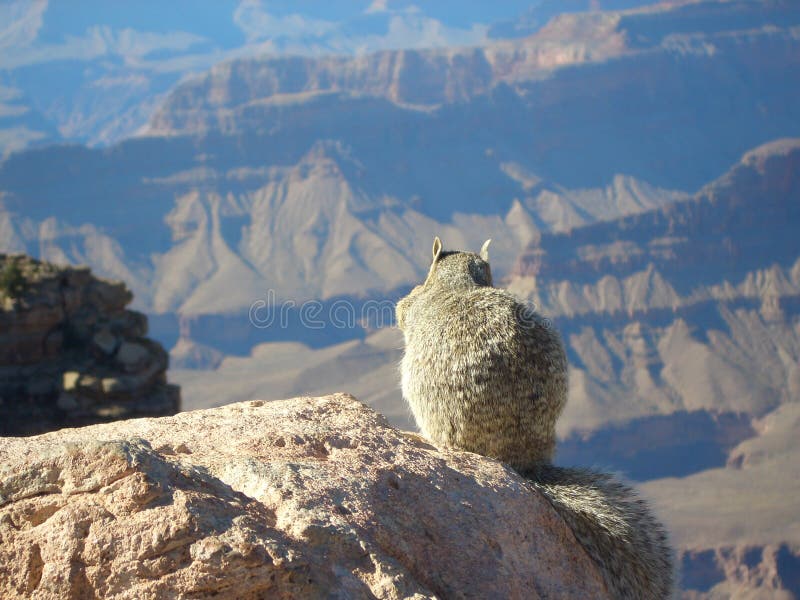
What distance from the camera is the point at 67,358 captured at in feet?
127

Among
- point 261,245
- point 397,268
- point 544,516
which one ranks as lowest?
point 544,516

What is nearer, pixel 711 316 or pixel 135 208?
pixel 711 316

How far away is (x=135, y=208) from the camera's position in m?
195

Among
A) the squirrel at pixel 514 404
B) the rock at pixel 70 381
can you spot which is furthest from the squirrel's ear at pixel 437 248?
the rock at pixel 70 381

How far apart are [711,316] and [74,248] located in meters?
126

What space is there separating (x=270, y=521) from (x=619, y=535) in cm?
315

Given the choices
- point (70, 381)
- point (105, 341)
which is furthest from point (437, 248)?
point (105, 341)

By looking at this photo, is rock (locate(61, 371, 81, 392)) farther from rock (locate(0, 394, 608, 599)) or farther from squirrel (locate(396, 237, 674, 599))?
rock (locate(0, 394, 608, 599))

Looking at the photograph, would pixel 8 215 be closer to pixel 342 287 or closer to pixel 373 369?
pixel 342 287

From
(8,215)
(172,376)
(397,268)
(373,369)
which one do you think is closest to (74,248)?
(8,215)

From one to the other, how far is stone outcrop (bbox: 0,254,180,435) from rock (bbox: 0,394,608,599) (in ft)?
101

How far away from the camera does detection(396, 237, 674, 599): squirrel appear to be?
723 centimetres

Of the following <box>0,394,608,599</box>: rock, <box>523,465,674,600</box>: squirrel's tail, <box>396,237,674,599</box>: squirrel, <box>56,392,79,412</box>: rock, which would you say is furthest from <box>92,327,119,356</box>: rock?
<box>523,465,674,600</box>: squirrel's tail

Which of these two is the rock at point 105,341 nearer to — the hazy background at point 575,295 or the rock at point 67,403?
the rock at point 67,403
